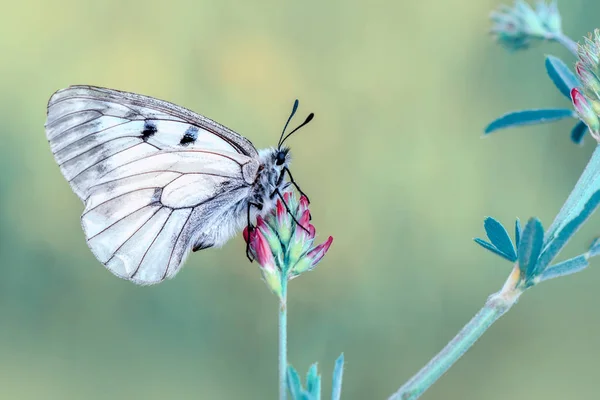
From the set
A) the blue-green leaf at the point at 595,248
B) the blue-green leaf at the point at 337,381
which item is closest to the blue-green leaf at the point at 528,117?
the blue-green leaf at the point at 595,248

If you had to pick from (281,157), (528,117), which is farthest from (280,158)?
(528,117)

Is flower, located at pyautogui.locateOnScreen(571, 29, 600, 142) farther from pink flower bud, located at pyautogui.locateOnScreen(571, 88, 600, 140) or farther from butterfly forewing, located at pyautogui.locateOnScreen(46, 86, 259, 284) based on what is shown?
butterfly forewing, located at pyautogui.locateOnScreen(46, 86, 259, 284)

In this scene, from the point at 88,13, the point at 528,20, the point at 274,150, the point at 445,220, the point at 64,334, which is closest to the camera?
the point at 274,150

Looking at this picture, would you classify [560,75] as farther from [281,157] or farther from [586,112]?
[281,157]

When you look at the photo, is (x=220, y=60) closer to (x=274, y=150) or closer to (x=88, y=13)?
(x=88, y=13)

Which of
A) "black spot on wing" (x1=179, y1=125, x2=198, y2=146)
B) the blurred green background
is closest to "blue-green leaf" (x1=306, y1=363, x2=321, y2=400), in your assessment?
"black spot on wing" (x1=179, y1=125, x2=198, y2=146)

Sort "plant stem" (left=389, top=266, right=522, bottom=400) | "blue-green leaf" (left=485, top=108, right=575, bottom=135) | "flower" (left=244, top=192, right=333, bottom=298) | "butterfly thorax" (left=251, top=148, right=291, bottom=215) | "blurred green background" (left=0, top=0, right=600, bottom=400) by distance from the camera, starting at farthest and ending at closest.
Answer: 1. "blurred green background" (left=0, top=0, right=600, bottom=400)
2. "butterfly thorax" (left=251, top=148, right=291, bottom=215)
3. "blue-green leaf" (left=485, top=108, right=575, bottom=135)
4. "flower" (left=244, top=192, right=333, bottom=298)
5. "plant stem" (left=389, top=266, right=522, bottom=400)

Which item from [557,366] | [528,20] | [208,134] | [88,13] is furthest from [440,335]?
[88,13]
